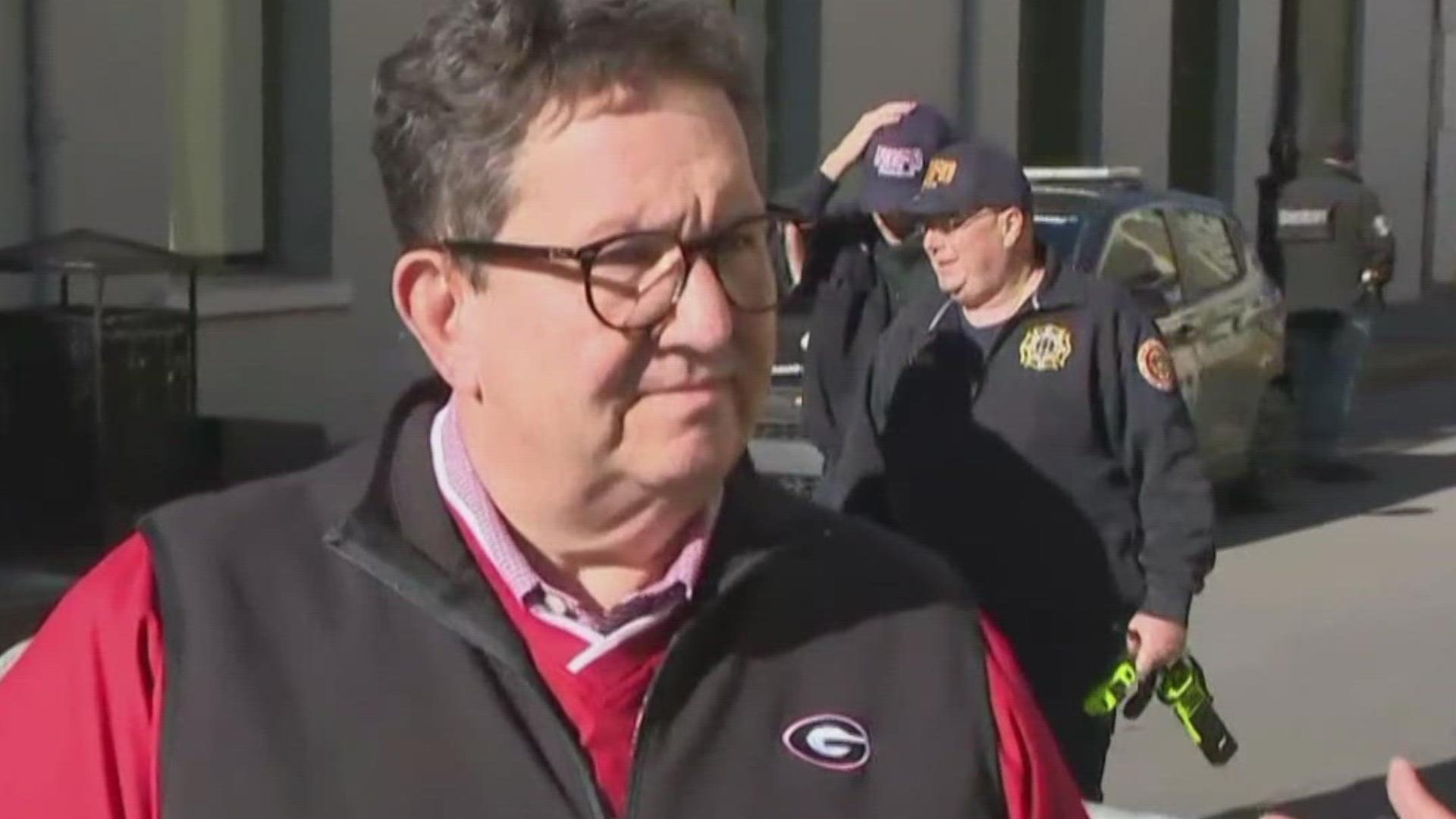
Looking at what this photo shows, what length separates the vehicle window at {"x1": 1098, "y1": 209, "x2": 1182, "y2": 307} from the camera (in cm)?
1186

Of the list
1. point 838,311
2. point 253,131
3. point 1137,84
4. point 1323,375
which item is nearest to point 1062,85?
point 1137,84

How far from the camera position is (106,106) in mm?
12680

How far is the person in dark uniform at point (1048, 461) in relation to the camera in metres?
5.27

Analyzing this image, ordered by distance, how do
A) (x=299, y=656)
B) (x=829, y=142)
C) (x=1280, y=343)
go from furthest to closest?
(x=829, y=142) < (x=1280, y=343) < (x=299, y=656)

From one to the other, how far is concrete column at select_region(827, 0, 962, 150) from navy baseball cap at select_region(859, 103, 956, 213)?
12.3m

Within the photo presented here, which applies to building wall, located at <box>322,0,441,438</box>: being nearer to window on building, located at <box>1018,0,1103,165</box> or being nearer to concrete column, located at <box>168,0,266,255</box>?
concrete column, located at <box>168,0,266,255</box>

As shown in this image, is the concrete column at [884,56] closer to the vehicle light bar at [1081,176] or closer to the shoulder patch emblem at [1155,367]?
the vehicle light bar at [1081,176]

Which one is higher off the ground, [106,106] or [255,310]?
[106,106]

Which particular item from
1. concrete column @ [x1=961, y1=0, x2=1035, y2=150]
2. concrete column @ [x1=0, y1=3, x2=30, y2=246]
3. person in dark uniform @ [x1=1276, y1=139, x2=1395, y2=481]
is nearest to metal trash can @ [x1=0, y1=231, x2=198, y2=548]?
concrete column @ [x1=0, y1=3, x2=30, y2=246]

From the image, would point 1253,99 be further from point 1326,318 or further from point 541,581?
point 541,581

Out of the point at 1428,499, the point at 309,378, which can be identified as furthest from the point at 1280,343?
the point at 309,378

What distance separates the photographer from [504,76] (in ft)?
7.62

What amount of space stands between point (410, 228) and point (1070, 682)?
3.09 meters

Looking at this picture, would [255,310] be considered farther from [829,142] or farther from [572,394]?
[572,394]
